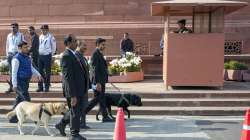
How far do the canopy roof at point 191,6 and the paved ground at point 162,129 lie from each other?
3.34 m

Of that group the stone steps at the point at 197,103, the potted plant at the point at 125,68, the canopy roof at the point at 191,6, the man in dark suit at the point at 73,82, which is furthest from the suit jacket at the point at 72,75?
the potted plant at the point at 125,68

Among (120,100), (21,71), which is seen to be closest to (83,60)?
(21,71)

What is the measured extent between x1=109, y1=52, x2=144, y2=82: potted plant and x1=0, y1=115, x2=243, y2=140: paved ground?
194 inches

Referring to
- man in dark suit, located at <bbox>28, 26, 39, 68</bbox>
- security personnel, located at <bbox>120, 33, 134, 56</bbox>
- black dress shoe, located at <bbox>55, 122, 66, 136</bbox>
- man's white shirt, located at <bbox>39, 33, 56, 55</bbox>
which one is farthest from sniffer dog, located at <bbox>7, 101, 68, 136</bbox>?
security personnel, located at <bbox>120, 33, 134, 56</bbox>

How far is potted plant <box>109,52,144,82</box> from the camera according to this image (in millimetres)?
17984

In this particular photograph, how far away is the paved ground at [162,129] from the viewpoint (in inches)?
414

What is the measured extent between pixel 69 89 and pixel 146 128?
2.66 meters

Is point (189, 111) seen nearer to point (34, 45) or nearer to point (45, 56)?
point (45, 56)

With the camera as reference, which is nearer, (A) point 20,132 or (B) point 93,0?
(A) point 20,132

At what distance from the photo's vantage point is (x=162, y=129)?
11.4 m

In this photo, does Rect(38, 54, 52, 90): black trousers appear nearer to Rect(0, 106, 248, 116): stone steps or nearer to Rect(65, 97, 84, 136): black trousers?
Rect(0, 106, 248, 116): stone steps

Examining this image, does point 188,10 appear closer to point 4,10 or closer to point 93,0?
point 93,0

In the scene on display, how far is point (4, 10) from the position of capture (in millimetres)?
22094

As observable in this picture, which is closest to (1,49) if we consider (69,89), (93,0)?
(93,0)
